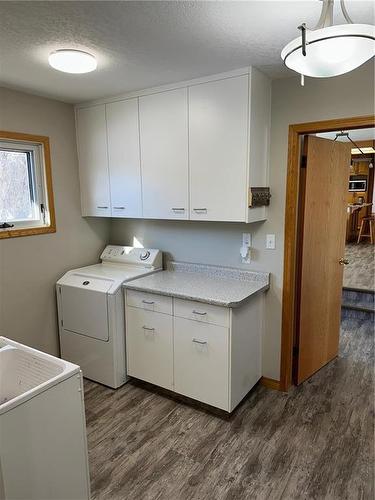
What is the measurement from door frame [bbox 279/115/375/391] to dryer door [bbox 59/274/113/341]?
1396 millimetres

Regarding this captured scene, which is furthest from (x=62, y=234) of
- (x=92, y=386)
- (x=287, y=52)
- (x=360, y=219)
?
(x=360, y=219)

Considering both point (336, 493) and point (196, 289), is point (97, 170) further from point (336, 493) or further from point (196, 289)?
point (336, 493)

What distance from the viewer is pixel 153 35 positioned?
1.74 meters

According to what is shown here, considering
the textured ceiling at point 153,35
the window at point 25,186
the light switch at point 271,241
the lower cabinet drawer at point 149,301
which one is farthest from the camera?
the window at point 25,186

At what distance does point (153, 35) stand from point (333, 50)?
0.96 m

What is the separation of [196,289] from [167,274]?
1.85 ft

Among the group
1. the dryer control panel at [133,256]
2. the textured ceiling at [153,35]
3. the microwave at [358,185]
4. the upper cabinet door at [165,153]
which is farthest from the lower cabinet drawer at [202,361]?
the microwave at [358,185]

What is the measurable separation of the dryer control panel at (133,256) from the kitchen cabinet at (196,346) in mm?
440

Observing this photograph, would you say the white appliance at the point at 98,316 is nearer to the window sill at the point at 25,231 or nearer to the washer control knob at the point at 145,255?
the washer control knob at the point at 145,255

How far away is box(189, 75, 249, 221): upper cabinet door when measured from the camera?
7.55 feet

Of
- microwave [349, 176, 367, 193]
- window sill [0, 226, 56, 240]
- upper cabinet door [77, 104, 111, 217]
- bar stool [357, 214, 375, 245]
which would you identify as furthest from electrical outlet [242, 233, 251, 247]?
microwave [349, 176, 367, 193]

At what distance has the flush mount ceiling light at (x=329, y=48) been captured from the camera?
1.11 m

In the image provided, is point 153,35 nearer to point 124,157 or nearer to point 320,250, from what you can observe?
point 124,157

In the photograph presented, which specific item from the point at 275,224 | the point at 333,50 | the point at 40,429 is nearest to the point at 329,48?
the point at 333,50
